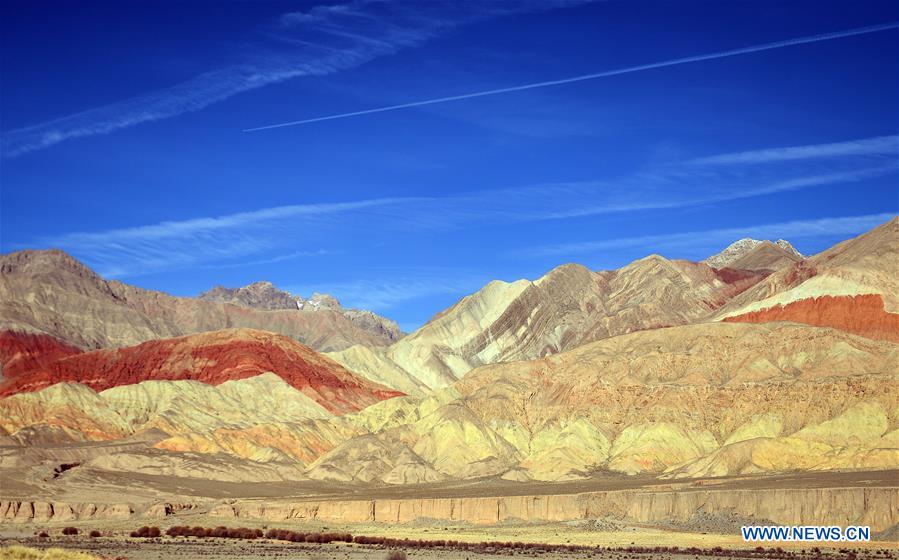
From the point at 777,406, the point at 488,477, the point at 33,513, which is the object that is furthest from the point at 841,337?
the point at 33,513

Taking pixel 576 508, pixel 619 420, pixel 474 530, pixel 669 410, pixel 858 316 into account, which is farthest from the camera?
pixel 858 316

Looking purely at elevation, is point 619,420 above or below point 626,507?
above

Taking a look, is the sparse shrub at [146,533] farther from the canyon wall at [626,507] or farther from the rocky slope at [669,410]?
the rocky slope at [669,410]

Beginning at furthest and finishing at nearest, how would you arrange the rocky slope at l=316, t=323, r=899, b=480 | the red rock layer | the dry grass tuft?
1. the red rock layer
2. the rocky slope at l=316, t=323, r=899, b=480
3. the dry grass tuft

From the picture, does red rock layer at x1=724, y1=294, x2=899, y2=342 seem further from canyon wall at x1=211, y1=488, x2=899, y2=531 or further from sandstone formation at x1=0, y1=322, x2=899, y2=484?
canyon wall at x1=211, y1=488, x2=899, y2=531

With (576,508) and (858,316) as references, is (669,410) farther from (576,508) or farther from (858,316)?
(858,316)

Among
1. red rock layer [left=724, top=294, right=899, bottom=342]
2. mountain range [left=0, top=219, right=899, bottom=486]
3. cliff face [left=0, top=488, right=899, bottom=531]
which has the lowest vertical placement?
cliff face [left=0, top=488, right=899, bottom=531]

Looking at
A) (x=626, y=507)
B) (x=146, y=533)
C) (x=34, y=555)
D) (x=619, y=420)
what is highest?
(x=619, y=420)

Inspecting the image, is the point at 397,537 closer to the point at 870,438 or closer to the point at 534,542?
the point at 534,542

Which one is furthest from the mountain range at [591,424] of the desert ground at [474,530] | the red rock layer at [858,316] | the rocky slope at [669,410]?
the desert ground at [474,530]

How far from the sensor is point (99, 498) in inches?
4742

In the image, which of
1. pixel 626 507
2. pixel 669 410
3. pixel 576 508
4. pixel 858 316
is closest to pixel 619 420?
pixel 669 410

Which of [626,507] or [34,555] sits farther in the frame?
[626,507]

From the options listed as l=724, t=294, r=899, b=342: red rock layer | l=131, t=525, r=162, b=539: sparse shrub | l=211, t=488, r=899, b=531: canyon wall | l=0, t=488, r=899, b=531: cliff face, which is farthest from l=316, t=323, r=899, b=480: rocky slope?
l=131, t=525, r=162, b=539: sparse shrub
